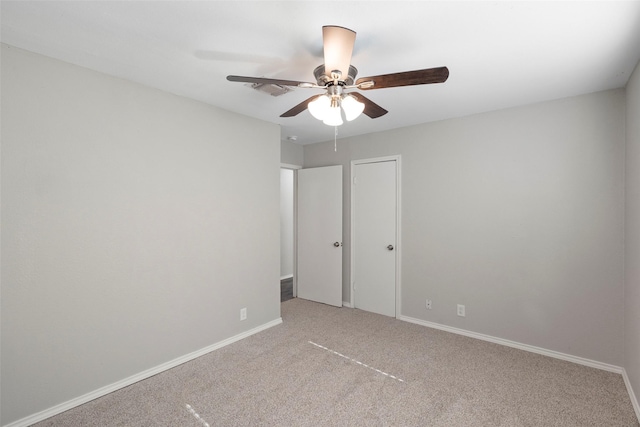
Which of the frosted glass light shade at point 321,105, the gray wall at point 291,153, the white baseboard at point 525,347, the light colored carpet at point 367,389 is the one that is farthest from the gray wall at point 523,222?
the frosted glass light shade at point 321,105

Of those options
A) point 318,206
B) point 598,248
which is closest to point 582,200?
point 598,248

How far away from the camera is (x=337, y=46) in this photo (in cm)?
155

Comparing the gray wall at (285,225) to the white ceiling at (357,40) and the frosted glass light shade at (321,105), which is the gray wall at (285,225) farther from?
the frosted glass light shade at (321,105)

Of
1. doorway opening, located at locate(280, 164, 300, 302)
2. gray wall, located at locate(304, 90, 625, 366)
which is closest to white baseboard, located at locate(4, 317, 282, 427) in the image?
gray wall, located at locate(304, 90, 625, 366)

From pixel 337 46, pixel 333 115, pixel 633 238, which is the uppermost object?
pixel 337 46

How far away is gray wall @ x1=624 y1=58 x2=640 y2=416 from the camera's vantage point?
6.94ft

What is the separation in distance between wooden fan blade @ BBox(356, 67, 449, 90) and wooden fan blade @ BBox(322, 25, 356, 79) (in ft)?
0.49

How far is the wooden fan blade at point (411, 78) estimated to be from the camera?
61.1 inches

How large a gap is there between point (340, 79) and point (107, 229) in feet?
6.51

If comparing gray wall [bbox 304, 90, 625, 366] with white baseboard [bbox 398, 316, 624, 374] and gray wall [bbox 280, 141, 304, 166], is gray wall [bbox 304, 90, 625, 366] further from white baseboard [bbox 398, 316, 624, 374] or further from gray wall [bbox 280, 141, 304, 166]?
gray wall [bbox 280, 141, 304, 166]

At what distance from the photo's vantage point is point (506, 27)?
1.71 metres

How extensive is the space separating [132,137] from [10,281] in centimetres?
123

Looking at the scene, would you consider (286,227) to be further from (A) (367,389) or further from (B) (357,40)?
(B) (357,40)

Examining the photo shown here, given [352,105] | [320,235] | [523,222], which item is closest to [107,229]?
[352,105]
